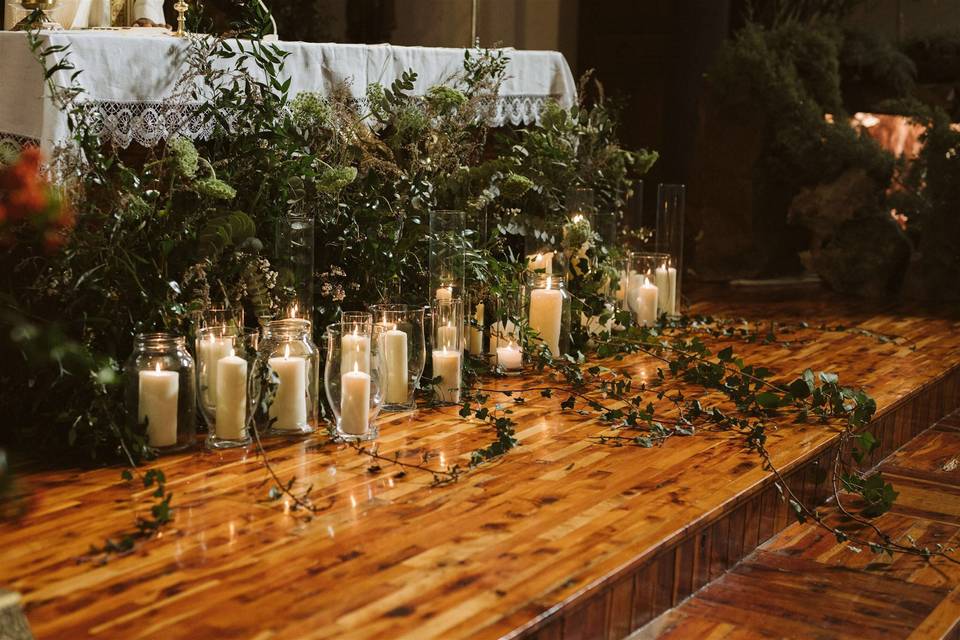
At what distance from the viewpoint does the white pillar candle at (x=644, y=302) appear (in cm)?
438

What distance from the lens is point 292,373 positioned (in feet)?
9.43

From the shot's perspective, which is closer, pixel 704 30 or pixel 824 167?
pixel 824 167

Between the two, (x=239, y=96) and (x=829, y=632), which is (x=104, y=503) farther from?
(x=829, y=632)

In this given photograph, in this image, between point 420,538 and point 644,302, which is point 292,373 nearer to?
point 420,538

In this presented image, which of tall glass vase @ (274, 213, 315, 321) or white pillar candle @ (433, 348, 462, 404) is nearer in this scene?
tall glass vase @ (274, 213, 315, 321)

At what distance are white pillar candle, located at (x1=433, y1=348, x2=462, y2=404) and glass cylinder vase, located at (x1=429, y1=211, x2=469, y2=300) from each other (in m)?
0.20

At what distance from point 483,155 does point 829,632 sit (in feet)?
8.71

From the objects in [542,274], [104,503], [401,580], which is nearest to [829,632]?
[401,580]

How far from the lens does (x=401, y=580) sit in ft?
6.98

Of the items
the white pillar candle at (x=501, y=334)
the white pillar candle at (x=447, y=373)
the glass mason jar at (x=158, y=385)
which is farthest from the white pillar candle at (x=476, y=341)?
the glass mason jar at (x=158, y=385)

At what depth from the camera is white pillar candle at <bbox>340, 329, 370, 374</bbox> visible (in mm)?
2803

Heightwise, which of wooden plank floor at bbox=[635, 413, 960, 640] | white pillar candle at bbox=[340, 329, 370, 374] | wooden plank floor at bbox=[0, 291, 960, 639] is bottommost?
wooden plank floor at bbox=[635, 413, 960, 640]

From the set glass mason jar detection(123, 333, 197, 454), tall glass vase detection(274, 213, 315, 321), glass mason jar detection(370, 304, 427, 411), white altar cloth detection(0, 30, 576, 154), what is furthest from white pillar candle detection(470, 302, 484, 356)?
glass mason jar detection(123, 333, 197, 454)

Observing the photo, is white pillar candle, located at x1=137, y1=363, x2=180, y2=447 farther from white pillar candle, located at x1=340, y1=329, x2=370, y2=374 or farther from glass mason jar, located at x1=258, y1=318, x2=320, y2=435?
white pillar candle, located at x1=340, y1=329, x2=370, y2=374
